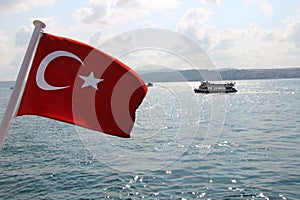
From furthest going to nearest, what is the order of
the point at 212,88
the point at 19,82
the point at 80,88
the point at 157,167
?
the point at 212,88, the point at 157,167, the point at 80,88, the point at 19,82

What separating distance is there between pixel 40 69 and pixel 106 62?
1219 mm

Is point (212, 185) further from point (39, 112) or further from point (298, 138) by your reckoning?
point (298, 138)

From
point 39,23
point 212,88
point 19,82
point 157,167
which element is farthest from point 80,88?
point 212,88

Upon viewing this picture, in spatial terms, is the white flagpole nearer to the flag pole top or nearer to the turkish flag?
the flag pole top

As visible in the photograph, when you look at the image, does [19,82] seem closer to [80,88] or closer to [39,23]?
[39,23]

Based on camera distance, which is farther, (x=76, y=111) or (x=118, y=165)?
(x=118, y=165)

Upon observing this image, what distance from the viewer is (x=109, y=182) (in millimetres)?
15852

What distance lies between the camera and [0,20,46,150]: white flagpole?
201 inches

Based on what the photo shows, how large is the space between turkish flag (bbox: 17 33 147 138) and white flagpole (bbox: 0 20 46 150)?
393 mm

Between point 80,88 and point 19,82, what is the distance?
4.01ft

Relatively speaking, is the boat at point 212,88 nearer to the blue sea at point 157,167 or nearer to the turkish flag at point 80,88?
the blue sea at point 157,167

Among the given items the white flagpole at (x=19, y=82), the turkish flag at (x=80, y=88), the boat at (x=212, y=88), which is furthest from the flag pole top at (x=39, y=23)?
the boat at (x=212, y=88)

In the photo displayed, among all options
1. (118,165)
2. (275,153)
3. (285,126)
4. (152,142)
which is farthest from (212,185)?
(285,126)

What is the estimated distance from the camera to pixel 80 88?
6074 millimetres
